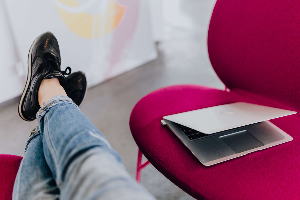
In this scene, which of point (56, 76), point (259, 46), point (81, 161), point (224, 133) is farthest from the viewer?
point (56, 76)

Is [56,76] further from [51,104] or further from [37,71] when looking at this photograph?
[51,104]

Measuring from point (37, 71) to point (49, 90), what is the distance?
0.63 ft

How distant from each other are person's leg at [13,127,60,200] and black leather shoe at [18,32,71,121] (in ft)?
1.20

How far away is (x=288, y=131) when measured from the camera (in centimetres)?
78

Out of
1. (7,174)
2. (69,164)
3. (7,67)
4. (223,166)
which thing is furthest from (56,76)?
(7,67)

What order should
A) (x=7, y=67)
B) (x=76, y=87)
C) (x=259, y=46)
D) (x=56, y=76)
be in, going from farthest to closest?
(x=7, y=67) → (x=76, y=87) → (x=56, y=76) → (x=259, y=46)

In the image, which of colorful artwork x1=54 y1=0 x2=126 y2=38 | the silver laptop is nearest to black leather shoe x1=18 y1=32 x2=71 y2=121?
the silver laptop

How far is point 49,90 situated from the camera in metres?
0.89

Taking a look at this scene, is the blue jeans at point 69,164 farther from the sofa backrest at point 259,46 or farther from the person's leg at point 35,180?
the sofa backrest at point 259,46

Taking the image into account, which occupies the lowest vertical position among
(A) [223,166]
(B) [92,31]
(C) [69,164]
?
(A) [223,166]

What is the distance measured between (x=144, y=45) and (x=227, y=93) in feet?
4.69

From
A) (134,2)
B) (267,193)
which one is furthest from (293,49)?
(134,2)

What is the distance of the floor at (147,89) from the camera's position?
138cm

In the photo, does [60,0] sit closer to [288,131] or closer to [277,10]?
[277,10]
